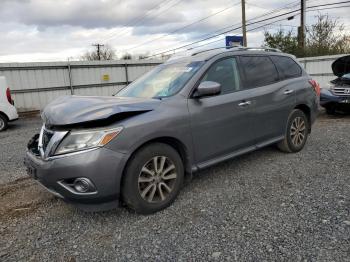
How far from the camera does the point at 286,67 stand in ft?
16.6

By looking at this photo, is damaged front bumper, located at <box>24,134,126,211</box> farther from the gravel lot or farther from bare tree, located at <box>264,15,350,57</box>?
bare tree, located at <box>264,15,350,57</box>

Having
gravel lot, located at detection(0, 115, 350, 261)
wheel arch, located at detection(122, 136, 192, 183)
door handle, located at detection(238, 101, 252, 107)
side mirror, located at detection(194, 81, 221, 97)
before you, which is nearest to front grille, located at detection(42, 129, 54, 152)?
gravel lot, located at detection(0, 115, 350, 261)

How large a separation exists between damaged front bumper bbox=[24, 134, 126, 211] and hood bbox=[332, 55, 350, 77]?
29.0 ft


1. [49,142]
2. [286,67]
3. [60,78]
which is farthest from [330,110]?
[60,78]

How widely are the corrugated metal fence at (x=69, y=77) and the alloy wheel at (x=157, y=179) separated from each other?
40.3ft

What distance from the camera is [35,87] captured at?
45.8ft

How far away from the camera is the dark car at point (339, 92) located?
28.3 feet

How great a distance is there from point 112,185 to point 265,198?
175cm

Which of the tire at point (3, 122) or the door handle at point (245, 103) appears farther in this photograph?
the tire at point (3, 122)

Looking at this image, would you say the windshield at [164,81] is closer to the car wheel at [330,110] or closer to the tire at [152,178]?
the tire at [152,178]

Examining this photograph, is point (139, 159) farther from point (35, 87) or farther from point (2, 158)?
point (35, 87)

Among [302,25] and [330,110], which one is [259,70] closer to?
[330,110]

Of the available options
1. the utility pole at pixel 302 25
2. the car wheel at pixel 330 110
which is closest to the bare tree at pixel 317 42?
the utility pole at pixel 302 25

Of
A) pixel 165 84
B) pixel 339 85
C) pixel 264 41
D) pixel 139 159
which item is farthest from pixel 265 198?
pixel 264 41
